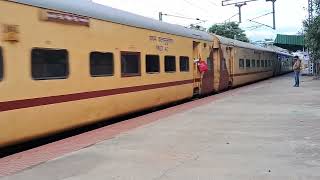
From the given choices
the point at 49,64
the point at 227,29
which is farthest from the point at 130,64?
the point at 227,29

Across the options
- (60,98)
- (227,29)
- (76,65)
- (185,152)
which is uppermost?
(227,29)

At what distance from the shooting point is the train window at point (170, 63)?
15676 millimetres

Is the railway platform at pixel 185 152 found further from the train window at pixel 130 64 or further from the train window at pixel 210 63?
the train window at pixel 210 63

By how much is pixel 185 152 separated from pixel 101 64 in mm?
3860

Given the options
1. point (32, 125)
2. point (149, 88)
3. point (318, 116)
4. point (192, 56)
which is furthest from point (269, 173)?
point (192, 56)

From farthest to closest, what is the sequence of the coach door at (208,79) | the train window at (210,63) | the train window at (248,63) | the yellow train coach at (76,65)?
the train window at (248,63)
the train window at (210,63)
the coach door at (208,79)
the yellow train coach at (76,65)

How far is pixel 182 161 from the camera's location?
7.41m

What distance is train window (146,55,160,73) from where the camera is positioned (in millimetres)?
14031

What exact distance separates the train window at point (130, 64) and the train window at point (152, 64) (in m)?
0.71

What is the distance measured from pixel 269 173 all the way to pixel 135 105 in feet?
23.0

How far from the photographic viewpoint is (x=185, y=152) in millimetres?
8070

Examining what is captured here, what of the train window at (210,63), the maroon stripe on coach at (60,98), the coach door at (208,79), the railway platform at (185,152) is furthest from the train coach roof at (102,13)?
the train window at (210,63)

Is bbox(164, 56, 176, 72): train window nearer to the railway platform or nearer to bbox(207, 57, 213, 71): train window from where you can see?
the railway platform

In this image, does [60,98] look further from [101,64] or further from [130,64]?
[130,64]
